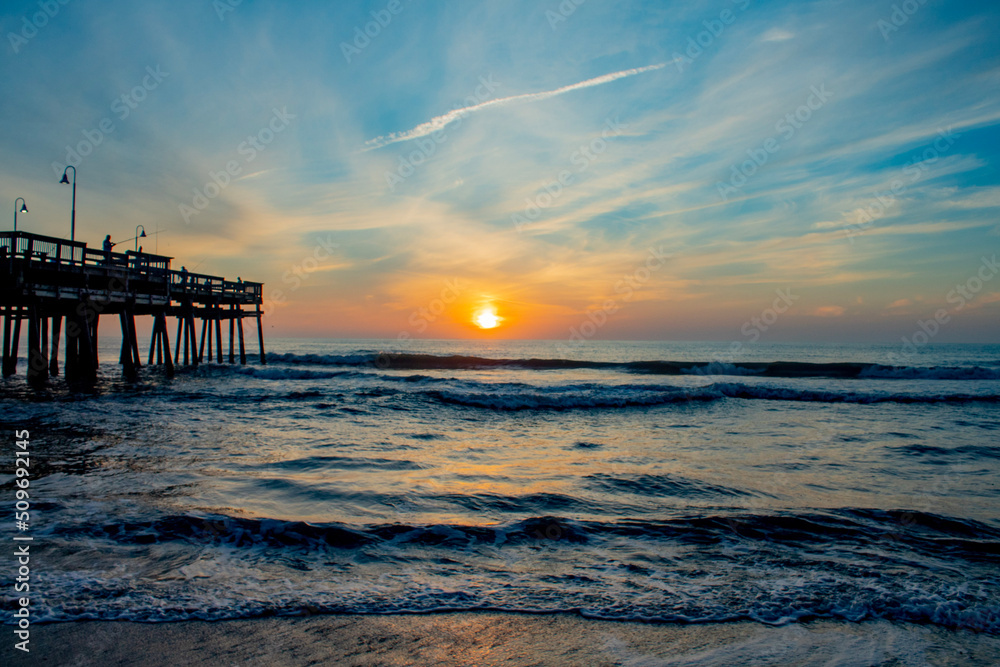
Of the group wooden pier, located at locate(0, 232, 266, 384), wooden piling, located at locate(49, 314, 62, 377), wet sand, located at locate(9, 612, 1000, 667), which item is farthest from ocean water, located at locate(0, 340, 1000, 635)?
wooden piling, located at locate(49, 314, 62, 377)

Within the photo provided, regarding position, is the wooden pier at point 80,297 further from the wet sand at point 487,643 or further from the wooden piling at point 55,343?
the wet sand at point 487,643

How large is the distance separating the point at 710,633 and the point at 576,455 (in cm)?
711

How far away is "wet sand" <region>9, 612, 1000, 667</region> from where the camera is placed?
354 cm

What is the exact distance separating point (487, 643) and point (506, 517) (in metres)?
2.98

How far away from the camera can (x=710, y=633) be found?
13.1 feet

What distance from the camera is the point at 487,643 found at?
12.4 feet

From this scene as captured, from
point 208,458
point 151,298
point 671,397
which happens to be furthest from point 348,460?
point 151,298

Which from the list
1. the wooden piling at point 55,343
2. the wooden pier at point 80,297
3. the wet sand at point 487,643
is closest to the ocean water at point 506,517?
the wet sand at point 487,643

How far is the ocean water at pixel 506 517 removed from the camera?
4.48 meters

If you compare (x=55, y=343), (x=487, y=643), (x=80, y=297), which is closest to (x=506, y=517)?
(x=487, y=643)

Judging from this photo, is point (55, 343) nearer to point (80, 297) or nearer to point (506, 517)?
point (80, 297)

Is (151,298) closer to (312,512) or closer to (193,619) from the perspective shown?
(312,512)

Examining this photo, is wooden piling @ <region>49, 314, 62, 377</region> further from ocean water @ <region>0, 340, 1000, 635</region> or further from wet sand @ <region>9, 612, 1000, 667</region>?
wet sand @ <region>9, 612, 1000, 667</region>

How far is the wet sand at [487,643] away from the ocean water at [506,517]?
0.18 meters
